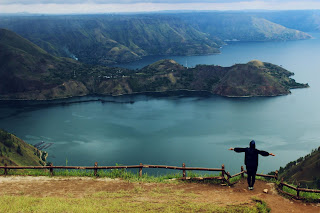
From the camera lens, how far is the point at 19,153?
92.5m

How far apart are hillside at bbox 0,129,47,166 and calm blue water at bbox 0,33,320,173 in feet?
14.7

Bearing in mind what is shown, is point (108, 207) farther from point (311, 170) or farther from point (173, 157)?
point (173, 157)

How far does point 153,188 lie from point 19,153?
3125 inches

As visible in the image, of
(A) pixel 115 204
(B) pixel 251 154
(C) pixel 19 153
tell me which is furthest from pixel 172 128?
(A) pixel 115 204

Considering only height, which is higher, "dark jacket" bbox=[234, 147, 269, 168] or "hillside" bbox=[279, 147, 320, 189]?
"dark jacket" bbox=[234, 147, 269, 168]

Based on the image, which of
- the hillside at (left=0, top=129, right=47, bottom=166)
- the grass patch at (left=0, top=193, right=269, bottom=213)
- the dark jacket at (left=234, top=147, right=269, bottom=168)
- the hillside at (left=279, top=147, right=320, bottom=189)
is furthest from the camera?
the hillside at (left=0, top=129, right=47, bottom=166)

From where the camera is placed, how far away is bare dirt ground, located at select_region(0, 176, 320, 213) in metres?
22.1

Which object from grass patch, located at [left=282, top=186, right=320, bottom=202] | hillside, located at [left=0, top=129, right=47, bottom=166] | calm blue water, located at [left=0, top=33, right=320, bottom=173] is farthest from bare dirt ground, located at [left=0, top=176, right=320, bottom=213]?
calm blue water, located at [left=0, top=33, right=320, bottom=173]

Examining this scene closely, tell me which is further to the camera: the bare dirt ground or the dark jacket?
the dark jacket

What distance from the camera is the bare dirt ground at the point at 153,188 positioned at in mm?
22062

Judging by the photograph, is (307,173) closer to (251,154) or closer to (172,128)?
(251,154)

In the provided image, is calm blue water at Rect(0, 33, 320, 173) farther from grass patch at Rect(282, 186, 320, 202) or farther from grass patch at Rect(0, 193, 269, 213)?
grass patch at Rect(0, 193, 269, 213)

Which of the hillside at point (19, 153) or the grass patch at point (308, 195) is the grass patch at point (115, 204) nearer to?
the grass patch at point (308, 195)

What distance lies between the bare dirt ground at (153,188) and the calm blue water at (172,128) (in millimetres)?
63038
